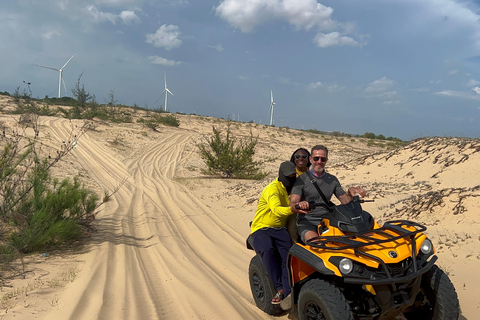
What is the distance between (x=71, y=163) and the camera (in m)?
14.6

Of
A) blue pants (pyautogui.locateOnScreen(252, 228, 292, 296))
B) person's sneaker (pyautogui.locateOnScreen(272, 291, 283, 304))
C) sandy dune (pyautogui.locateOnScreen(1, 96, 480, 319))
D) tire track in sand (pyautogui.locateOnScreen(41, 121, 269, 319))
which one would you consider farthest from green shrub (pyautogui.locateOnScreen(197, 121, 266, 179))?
person's sneaker (pyautogui.locateOnScreen(272, 291, 283, 304))

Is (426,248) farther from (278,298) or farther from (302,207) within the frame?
(278,298)

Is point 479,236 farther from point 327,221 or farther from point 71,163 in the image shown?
point 71,163

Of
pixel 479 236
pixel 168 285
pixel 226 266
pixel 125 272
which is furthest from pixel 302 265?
pixel 479 236

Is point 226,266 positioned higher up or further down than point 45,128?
further down

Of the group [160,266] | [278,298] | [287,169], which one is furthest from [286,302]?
[160,266]

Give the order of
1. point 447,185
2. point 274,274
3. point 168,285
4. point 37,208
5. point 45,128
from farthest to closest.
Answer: point 45,128, point 447,185, point 37,208, point 168,285, point 274,274

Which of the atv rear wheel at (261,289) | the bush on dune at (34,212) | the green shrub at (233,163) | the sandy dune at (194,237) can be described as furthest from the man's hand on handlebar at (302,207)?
the green shrub at (233,163)

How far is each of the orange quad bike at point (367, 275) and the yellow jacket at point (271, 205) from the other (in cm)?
54

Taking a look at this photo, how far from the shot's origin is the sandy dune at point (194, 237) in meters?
4.24

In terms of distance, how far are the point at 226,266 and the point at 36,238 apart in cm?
296

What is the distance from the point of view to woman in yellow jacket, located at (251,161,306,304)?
13.0ft

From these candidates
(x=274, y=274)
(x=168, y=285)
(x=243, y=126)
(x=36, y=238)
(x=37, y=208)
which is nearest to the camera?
(x=274, y=274)

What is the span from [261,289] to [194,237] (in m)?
3.38
